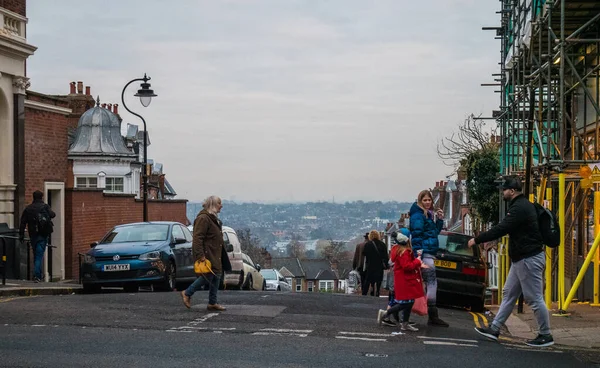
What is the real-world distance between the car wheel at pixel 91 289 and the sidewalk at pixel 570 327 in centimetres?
881

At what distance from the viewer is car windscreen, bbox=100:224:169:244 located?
66.3 ft

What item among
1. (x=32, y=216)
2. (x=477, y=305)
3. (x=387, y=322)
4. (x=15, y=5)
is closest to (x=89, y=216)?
(x=15, y=5)

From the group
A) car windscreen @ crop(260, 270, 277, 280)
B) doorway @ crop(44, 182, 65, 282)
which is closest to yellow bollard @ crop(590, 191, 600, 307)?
doorway @ crop(44, 182, 65, 282)

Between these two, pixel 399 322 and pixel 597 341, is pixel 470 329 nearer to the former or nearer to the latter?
pixel 399 322

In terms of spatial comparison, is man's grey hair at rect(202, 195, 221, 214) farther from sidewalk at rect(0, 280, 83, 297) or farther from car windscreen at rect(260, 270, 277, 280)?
car windscreen at rect(260, 270, 277, 280)

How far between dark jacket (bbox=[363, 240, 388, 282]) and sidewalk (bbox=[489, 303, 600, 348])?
18.8 feet

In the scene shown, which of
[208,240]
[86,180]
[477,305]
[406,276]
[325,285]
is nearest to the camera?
[406,276]

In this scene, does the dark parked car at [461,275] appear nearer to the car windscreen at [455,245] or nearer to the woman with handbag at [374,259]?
the car windscreen at [455,245]

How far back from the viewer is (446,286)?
735 inches

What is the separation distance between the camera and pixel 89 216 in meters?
29.6

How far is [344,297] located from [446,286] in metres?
2.06

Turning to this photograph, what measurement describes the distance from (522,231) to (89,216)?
20343 mm

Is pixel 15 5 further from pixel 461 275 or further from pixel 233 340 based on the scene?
pixel 233 340

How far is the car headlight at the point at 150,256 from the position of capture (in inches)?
754
